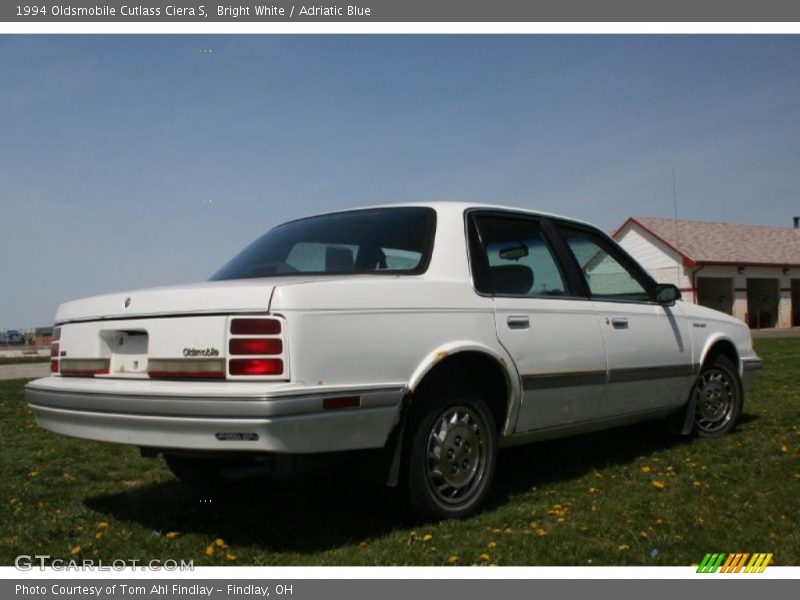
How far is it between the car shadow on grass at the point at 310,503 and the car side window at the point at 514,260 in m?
1.19

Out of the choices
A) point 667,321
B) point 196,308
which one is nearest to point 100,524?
point 196,308

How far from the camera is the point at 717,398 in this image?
6105 mm

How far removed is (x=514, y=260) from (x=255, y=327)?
1842 millimetres

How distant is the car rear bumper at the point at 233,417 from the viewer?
318 cm

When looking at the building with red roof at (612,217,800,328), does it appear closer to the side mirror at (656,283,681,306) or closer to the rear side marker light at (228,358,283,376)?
the side mirror at (656,283,681,306)

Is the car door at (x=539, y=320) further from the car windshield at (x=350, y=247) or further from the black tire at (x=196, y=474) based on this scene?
the black tire at (x=196, y=474)

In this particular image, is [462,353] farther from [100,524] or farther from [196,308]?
[100,524]

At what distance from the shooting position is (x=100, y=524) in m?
4.05

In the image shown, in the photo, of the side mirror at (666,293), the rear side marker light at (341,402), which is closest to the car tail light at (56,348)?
the rear side marker light at (341,402)

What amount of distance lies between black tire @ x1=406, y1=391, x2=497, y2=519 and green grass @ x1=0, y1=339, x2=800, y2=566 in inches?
4.1

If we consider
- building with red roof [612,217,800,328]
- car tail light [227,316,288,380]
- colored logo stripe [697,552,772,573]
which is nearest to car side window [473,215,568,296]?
car tail light [227,316,288,380]

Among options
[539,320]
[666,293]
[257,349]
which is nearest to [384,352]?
[257,349]

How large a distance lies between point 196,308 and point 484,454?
1.68m

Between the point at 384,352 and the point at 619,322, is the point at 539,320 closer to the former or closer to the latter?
the point at 619,322
